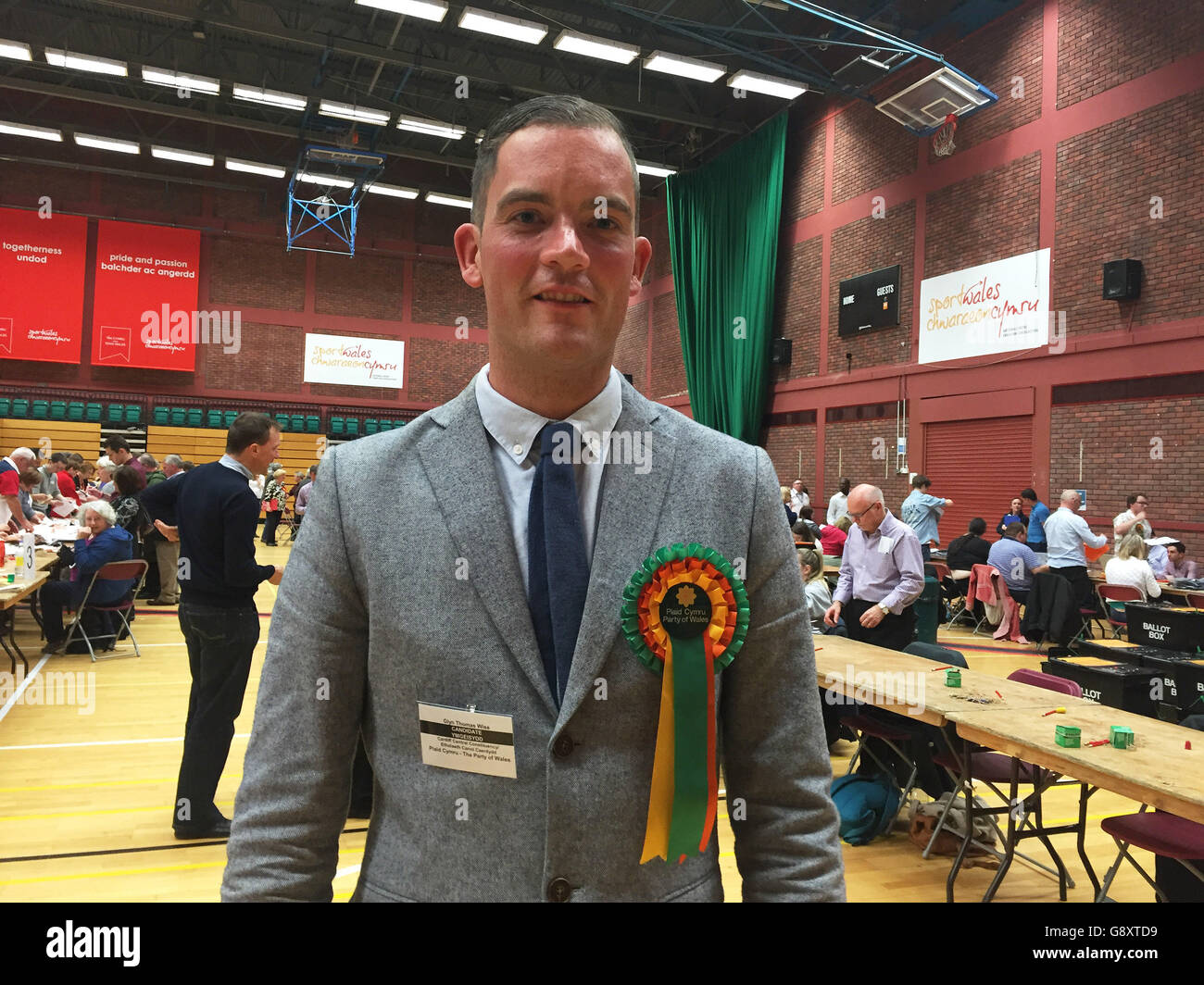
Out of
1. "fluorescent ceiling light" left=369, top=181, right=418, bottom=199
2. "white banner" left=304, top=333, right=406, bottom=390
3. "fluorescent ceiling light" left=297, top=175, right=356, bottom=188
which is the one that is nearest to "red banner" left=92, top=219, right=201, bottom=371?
"white banner" left=304, top=333, right=406, bottom=390

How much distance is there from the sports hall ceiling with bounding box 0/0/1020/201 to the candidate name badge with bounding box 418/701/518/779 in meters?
12.0

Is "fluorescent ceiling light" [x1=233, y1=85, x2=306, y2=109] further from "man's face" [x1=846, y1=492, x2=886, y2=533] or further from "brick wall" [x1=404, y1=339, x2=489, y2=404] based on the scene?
"man's face" [x1=846, y1=492, x2=886, y2=533]

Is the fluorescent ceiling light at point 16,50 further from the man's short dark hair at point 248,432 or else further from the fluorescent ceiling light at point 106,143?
the man's short dark hair at point 248,432

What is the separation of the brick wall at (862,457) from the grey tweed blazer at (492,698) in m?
12.0

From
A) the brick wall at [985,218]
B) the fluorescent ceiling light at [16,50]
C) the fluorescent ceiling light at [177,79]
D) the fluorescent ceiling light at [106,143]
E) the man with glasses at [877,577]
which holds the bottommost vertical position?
the man with glasses at [877,577]

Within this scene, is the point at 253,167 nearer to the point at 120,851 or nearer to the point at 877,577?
the point at 877,577

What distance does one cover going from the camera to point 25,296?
1817 centimetres

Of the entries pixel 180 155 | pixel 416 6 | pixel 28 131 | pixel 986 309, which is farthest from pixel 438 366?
pixel 986 309

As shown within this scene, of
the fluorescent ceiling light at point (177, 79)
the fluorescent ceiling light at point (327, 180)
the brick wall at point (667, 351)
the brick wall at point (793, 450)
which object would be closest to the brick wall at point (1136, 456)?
the brick wall at point (793, 450)

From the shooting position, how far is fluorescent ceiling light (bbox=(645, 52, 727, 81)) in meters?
12.4

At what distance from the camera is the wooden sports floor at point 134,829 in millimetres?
3457

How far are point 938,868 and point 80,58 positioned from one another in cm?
1616
